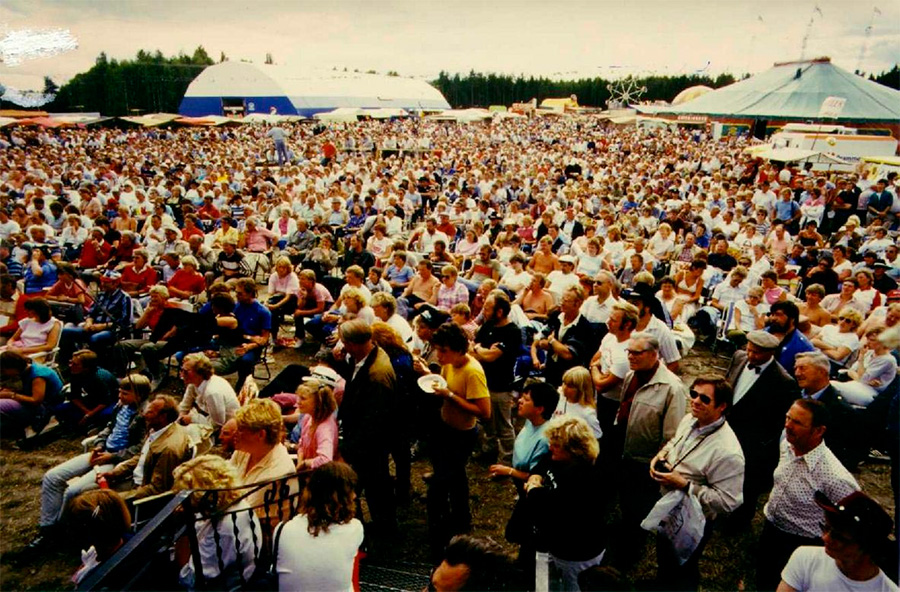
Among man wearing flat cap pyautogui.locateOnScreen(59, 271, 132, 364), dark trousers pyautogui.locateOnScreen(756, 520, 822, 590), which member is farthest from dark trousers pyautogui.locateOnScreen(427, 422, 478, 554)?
man wearing flat cap pyautogui.locateOnScreen(59, 271, 132, 364)

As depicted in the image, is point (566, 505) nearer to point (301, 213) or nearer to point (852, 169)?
point (301, 213)

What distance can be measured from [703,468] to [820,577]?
0.72 metres

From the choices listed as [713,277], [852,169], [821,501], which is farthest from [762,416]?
[852,169]

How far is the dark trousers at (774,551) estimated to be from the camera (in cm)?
290

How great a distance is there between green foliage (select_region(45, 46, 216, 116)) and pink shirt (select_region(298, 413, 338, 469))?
64.8 meters

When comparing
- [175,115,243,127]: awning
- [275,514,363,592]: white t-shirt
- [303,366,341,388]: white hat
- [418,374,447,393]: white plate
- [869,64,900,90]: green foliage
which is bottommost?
[275,514,363,592]: white t-shirt

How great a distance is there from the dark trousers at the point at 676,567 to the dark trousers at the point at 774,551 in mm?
358

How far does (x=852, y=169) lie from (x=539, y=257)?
71.9 ft

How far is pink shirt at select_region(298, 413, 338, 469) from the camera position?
345 cm

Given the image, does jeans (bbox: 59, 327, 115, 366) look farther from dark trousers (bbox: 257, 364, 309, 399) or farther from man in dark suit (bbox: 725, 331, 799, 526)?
man in dark suit (bbox: 725, 331, 799, 526)

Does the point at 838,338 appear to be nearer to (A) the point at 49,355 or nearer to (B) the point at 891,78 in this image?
(A) the point at 49,355

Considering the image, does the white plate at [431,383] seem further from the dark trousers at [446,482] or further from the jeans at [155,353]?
the jeans at [155,353]

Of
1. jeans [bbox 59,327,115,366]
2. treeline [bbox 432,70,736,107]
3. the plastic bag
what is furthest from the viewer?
treeline [bbox 432,70,736,107]

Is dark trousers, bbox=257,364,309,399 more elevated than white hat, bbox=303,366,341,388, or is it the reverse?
white hat, bbox=303,366,341,388
